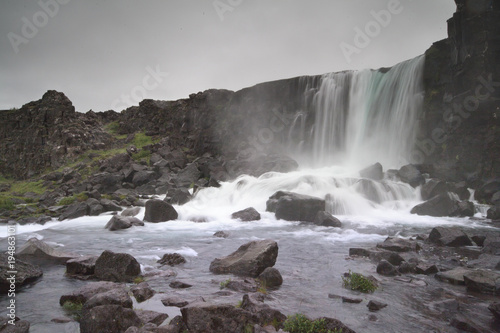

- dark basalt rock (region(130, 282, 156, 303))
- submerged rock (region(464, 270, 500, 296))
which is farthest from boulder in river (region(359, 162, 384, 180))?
Answer: dark basalt rock (region(130, 282, 156, 303))

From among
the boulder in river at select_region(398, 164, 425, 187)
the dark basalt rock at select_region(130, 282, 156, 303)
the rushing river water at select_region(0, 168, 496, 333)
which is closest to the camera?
the rushing river water at select_region(0, 168, 496, 333)

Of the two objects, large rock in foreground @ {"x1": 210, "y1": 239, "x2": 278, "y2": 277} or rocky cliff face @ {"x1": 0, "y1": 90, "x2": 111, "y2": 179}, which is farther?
rocky cliff face @ {"x1": 0, "y1": 90, "x2": 111, "y2": 179}

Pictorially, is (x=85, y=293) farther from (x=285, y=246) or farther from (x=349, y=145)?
(x=349, y=145)

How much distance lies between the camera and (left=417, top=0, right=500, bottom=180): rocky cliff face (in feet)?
91.9

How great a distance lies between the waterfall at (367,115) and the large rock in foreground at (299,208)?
20075 mm

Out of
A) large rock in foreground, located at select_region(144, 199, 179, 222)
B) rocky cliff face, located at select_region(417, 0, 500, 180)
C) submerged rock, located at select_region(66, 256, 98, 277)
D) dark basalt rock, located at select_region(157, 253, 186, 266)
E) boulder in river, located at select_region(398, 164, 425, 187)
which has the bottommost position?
dark basalt rock, located at select_region(157, 253, 186, 266)

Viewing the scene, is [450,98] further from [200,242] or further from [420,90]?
[200,242]

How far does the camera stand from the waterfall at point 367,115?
36.9 meters

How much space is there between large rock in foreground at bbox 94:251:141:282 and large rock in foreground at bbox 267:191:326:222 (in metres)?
14.0

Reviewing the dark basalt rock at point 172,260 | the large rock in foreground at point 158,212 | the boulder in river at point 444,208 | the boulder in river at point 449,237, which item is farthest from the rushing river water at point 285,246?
the boulder in river at point 449,237

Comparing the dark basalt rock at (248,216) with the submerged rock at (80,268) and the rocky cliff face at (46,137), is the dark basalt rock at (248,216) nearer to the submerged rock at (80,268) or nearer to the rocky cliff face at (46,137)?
the submerged rock at (80,268)

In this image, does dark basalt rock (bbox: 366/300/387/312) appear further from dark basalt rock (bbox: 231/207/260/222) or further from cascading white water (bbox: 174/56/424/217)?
cascading white water (bbox: 174/56/424/217)

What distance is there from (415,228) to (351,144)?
25577 mm

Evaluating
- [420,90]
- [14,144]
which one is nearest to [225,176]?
[420,90]
